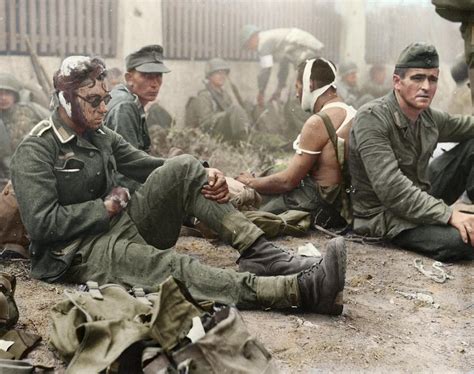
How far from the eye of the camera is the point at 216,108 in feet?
42.0

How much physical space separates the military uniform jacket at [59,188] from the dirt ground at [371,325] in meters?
0.26

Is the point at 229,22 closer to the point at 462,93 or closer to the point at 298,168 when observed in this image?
the point at 462,93

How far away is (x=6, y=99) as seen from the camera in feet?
31.6

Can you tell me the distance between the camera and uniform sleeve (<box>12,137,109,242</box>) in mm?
4293

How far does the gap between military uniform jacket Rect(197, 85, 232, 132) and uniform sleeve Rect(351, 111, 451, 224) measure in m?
6.44

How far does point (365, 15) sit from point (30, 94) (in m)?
8.70

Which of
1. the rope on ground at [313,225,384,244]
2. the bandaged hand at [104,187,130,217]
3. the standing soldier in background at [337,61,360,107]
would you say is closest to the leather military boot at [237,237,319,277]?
the bandaged hand at [104,187,130,217]

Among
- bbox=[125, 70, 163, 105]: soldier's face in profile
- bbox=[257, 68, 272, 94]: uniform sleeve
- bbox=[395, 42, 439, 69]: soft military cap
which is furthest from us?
bbox=[257, 68, 272, 94]: uniform sleeve

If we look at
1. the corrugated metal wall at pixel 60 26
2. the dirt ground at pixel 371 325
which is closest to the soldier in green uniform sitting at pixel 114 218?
the dirt ground at pixel 371 325

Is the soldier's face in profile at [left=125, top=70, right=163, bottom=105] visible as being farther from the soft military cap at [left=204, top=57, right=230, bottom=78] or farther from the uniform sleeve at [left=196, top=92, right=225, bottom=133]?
the soft military cap at [left=204, top=57, right=230, bottom=78]

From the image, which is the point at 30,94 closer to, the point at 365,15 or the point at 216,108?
the point at 216,108

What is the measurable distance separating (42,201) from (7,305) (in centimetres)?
73

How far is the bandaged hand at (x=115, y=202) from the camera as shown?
4.54 m

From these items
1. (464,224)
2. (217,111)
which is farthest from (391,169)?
(217,111)
